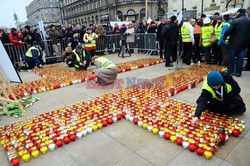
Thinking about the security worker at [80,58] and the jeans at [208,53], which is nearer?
the jeans at [208,53]

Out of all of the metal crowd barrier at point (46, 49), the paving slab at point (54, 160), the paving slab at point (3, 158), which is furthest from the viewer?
the metal crowd barrier at point (46, 49)

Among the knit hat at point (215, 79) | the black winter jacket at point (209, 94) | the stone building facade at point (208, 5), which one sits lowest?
the black winter jacket at point (209, 94)

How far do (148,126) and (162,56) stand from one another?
25.7ft

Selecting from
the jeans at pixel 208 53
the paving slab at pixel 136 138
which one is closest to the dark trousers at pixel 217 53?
the jeans at pixel 208 53

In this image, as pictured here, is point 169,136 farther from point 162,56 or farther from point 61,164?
point 162,56

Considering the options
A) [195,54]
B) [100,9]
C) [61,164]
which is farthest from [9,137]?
[100,9]

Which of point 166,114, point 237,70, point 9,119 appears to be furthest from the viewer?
point 237,70

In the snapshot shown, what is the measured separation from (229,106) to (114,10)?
185 feet

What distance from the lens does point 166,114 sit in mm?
4078

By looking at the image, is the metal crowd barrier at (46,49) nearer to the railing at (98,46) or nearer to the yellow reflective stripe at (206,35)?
the railing at (98,46)

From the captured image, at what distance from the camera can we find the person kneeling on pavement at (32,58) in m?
9.53

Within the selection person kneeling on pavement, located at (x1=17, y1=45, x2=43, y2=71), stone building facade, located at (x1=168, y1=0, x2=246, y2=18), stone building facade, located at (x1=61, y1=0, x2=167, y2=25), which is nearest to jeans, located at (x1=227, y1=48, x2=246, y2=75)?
person kneeling on pavement, located at (x1=17, y1=45, x2=43, y2=71)

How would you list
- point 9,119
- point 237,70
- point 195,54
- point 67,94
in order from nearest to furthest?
point 9,119 → point 67,94 → point 237,70 → point 195,54

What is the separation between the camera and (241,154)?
2809 mm
